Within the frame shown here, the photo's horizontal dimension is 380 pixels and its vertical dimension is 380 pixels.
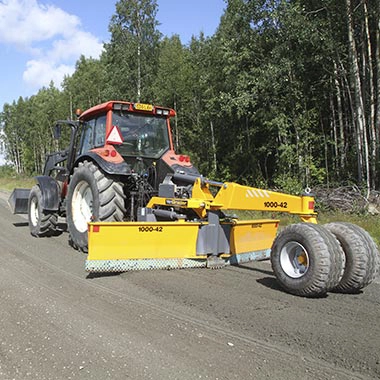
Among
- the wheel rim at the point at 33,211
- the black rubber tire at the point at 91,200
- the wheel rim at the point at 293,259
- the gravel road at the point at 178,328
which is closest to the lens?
the gravel road at the point at 178,328

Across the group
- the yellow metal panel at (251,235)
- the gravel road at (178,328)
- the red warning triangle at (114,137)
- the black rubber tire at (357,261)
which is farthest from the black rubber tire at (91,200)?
the black rubber tire at (357,261)

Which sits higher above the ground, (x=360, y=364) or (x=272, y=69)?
(x=272, y=69)

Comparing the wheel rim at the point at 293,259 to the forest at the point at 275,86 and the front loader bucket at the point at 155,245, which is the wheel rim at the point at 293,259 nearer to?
the front loader bucket at the point at 155,245

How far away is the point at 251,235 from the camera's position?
19.7 feet

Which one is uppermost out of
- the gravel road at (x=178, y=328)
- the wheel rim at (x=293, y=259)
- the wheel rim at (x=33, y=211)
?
the wheel rim at (x=33, y=211)

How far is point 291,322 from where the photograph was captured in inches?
137

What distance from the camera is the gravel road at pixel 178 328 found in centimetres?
266

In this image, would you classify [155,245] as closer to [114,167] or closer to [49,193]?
[114,167]

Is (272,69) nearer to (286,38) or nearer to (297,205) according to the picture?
(286,38)

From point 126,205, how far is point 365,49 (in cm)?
1211

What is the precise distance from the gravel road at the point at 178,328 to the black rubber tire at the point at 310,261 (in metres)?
0.14

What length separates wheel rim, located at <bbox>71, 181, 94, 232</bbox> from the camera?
6586 mm

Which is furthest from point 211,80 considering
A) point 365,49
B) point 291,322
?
point 291,322

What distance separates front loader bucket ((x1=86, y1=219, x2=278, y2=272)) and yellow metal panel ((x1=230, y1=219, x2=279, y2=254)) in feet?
0.05
